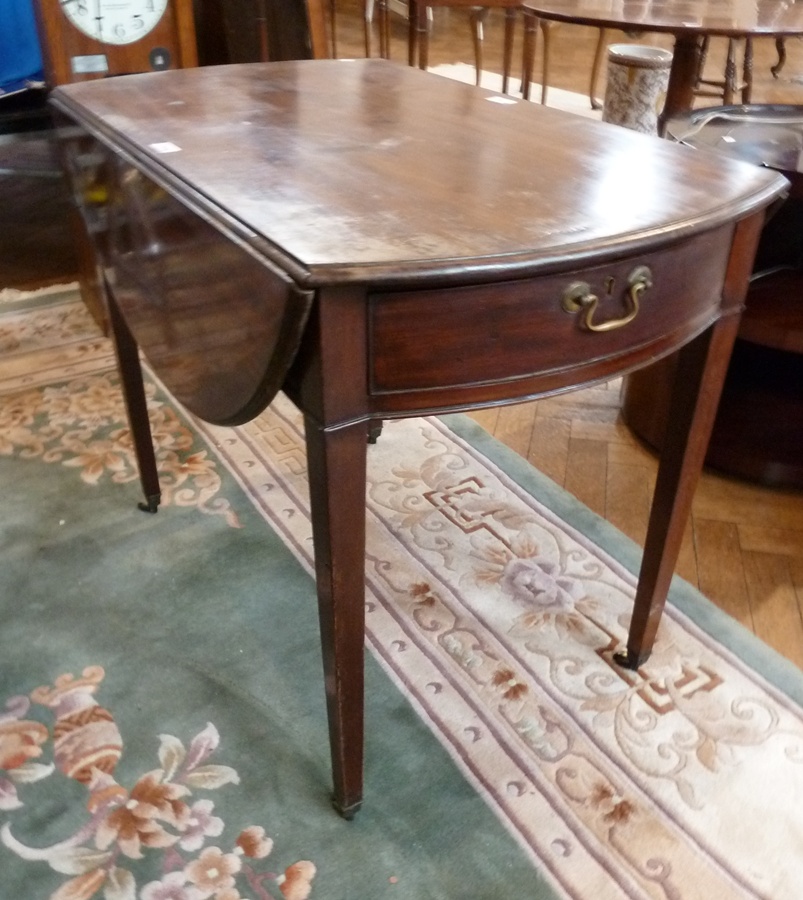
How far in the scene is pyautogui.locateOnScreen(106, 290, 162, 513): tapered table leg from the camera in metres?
1.32

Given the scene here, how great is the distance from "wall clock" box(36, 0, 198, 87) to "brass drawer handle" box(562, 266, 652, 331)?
153 centimetres

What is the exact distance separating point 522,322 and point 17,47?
1902 mm

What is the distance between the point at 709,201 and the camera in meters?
0.77

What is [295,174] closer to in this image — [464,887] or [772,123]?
[464,887]

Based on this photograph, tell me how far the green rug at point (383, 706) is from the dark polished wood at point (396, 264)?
0.46 ft

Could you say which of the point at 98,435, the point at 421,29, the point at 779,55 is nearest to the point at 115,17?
the point at 98,435

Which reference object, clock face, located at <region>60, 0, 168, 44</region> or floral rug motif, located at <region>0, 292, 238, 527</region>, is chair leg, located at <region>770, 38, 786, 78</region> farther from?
floral rug motif, located at <region>0, 292, 238, 527</region>

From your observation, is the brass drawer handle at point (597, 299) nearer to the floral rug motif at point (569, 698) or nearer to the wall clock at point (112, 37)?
the floral rug motif at point (569, 698)

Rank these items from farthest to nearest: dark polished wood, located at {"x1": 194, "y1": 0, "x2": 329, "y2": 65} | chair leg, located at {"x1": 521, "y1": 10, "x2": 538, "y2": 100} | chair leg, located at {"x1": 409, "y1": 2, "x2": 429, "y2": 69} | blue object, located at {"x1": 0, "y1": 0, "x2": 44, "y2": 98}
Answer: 1. chair leg, located at {"x1": 521, "y1": 10, "x2": 538, "y2": 100}
2. chair leg, located at {"x1": 409, "y1": 2, "x2": 429, "y2": 69}
3. blue object, located at {"x1": 0, "y1": 0, "x2": 44, "y2": 98}
4. dark polished wood, located at {"x1": 194, "y1": 0, "x2": 329, "y2": 65}

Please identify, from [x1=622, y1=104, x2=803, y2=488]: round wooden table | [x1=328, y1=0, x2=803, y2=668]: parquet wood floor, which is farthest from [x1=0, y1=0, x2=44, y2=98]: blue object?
[x1=622, y1=104, x2=803, y2=488]: round wooden table

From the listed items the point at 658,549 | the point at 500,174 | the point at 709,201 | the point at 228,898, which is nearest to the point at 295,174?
the point at 500,174

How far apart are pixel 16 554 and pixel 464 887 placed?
3.06 feet

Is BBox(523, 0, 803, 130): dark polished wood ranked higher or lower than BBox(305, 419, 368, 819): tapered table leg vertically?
higher

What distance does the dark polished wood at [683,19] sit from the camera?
6.42 feet
